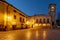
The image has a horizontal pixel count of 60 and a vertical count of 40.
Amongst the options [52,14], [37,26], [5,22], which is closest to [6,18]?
[5,22]

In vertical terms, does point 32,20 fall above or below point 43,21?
above

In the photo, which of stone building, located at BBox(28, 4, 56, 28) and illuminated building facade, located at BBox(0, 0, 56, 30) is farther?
stone building, located at BBox(28, 4, 56, 28)

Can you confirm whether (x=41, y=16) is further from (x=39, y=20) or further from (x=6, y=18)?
(x=6, y=18)

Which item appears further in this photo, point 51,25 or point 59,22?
point 59,22

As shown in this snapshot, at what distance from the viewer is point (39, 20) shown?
62.8m

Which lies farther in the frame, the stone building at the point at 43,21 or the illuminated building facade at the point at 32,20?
the stone building at the point at 43,21

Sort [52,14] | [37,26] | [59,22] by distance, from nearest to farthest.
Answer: [37,26]
[52,14]
[59,22]

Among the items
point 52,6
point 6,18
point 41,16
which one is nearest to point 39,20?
point 41,16

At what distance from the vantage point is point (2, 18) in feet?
92.8

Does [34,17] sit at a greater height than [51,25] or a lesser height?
greater

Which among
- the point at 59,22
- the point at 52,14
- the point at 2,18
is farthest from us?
the point at 59,22

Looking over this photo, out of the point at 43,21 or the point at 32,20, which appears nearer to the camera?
the point at 43,21

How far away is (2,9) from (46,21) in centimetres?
3568

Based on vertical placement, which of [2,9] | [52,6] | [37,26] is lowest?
[37,26]
